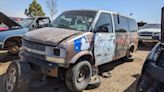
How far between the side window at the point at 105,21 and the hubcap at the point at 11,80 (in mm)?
2521

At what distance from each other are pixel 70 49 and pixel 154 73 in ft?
7.02

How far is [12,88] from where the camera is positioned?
18.0 feet

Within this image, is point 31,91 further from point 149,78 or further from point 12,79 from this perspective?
point 149,78

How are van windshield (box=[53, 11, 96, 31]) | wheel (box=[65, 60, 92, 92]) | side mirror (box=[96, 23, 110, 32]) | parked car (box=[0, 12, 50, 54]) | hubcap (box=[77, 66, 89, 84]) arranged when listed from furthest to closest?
parked car (box=[0, 12, 50, 54])
side mirror (box=[96, 23, 110, 32])
van windshield (box=[53, 11, 96, 31])
hubcap (box=[77, 66, 89, 84])
wheel (box=[65, 60, 92, 92])

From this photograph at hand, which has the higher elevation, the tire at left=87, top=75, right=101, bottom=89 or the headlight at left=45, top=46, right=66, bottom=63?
the headlight at left=45, top=46, right=66, bottom=63

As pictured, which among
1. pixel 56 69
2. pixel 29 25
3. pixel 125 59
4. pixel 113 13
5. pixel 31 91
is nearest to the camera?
pixel 56 69

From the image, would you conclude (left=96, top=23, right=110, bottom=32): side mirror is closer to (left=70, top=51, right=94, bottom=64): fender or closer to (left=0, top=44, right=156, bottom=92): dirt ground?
(left=70, top=51, right=94, bottom=64): fender

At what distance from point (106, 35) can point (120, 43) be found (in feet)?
4.24

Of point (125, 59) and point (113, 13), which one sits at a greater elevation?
point (113, 13)

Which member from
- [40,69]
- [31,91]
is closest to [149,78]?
[40,69]

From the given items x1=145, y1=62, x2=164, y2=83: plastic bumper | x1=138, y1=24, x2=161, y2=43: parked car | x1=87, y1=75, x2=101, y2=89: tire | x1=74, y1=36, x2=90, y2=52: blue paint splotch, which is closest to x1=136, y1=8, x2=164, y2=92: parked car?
x1=145, y1=62, x2=164, y2=83: plastic bumper

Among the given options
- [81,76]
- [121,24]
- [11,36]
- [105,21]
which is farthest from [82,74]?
[11,36]

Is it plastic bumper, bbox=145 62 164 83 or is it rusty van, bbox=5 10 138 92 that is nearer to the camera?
plastic bumper, bbox=145 62 164 83

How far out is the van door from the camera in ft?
21.6
